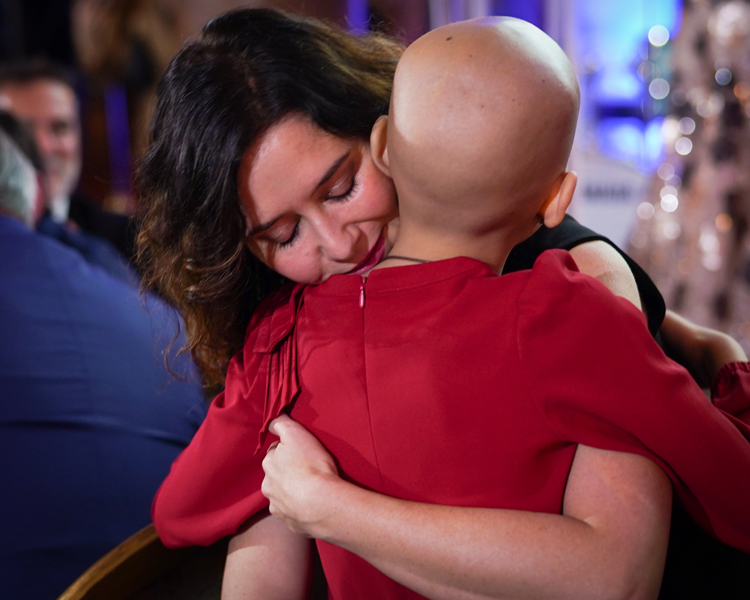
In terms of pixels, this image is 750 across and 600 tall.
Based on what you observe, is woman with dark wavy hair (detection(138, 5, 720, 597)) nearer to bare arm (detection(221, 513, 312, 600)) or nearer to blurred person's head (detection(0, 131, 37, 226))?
bare arm (detection(221, 513, 312, 600))

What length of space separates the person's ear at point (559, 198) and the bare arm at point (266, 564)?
0.57 m

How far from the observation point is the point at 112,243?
3.12 m

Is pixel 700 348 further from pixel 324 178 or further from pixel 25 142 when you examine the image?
pixel 25 142

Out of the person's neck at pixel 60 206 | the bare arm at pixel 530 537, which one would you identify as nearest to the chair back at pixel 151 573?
the bare arm at pixel 530 537

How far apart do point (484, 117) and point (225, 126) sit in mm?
373

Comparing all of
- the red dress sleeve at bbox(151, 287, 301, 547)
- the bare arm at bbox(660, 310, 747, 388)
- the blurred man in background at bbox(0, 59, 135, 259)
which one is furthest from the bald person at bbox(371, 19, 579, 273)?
the blurred man in background at bbox(0, 59, 135, 259)

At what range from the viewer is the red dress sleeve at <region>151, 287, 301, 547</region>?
812 mm

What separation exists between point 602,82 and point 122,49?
3.84m

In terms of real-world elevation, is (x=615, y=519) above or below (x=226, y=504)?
above

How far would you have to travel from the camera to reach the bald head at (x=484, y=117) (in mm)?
628

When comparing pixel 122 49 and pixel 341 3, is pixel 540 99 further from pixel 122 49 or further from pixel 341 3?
pixel 122 49

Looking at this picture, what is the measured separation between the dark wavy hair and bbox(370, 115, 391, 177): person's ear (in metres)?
0.09

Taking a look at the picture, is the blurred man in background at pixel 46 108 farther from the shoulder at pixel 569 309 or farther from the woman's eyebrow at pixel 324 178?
the shoulder at pixel 569 309

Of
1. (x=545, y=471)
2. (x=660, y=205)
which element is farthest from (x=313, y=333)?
(x=660, y=205)
